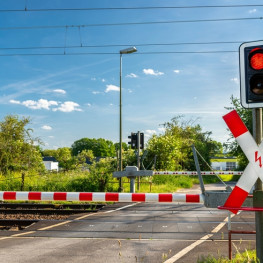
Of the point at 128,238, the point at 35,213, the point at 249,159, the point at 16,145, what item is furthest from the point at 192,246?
the point at 16,145

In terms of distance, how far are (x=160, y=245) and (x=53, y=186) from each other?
11.3 m

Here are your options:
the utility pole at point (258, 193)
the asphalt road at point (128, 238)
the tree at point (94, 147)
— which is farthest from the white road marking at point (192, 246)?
the tree at point (94, 147)

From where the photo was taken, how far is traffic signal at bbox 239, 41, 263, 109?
11.9 feet

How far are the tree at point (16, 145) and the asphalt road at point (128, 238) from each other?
55.7ft

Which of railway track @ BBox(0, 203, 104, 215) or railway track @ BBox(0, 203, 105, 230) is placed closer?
railway track @ BBox(0, 203, 105, 230)

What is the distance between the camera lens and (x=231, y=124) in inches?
147

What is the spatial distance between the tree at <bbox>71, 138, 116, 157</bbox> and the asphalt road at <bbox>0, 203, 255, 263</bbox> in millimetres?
108533

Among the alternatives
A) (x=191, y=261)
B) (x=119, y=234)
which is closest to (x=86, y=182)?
(x=119, y=234)

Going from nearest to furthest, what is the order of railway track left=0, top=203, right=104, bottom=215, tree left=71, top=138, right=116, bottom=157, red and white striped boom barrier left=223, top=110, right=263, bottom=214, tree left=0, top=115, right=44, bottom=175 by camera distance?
red and white striped boom barrier left=223, top=110, right=263, bottom=214 → railway track left=0, top=203, right=104, bottom=215 → tree left=0, top=115, right=44, bottom=175 → tree left=71, top=138, right=116, bottom=157

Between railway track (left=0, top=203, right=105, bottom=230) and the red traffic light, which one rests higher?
the red traffic light

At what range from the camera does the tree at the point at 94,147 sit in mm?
119750

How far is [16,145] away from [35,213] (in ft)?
53.0

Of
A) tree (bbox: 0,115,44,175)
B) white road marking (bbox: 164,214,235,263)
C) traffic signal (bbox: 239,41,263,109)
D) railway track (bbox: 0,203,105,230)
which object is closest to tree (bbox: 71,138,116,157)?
tree (bbox: 0,115,44,175)

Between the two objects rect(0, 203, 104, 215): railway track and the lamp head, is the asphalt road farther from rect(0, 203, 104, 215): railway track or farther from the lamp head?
the lamp head
